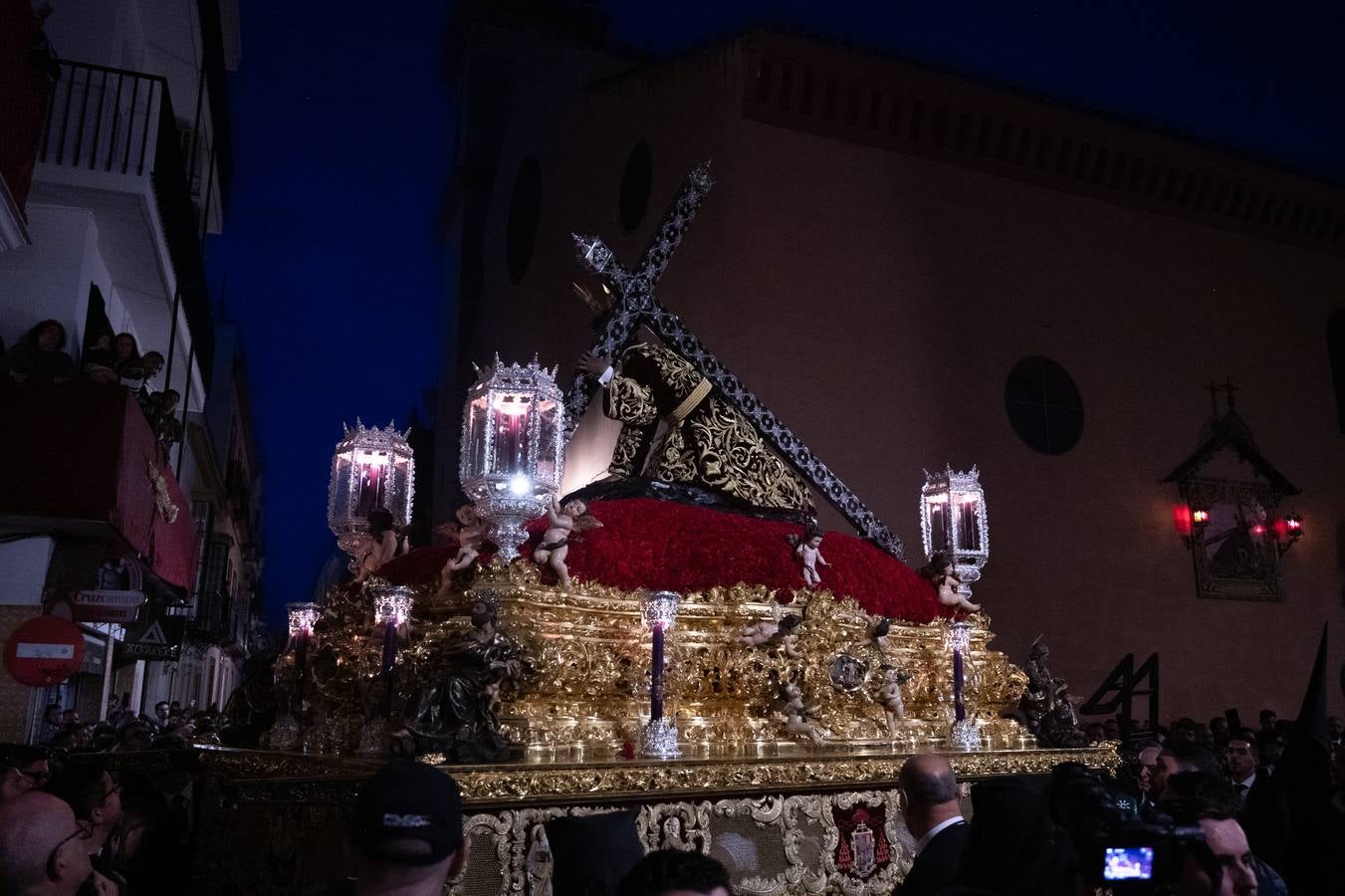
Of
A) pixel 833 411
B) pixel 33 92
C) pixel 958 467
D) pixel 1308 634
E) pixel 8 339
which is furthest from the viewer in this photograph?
pixel 1308 634

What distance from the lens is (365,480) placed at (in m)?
6.90

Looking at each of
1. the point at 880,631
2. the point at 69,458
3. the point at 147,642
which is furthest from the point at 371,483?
the point at 147,642

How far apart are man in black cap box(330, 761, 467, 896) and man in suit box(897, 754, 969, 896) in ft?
5.19

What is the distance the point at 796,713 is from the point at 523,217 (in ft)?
44.7

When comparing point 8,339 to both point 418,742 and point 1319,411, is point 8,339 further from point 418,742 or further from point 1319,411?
point 1319,411

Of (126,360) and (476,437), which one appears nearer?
(476,437)

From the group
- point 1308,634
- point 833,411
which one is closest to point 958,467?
point 833,411

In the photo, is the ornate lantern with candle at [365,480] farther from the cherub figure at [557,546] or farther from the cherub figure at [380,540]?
the cherub figure at [557,546]

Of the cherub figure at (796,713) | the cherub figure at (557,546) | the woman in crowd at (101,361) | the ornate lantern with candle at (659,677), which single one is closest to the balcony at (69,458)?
the woman in crowd at (101,361)

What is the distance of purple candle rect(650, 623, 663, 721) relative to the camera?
4.73 metres

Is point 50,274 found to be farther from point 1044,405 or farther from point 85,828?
point 1044,405

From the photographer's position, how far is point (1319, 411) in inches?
601

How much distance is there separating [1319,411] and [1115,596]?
18.2 feet

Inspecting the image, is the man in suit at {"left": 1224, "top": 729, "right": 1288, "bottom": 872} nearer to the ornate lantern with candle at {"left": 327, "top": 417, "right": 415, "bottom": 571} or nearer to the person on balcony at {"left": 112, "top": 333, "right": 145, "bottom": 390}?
the ornate lantern with candle at {"left": 327, "top": 417, "right": 415, "bottom": 571}
